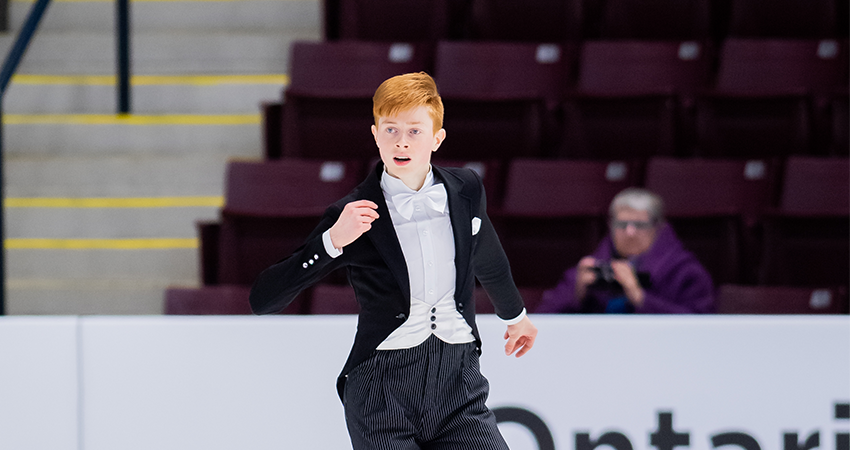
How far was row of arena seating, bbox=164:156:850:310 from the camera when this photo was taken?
3.17 m

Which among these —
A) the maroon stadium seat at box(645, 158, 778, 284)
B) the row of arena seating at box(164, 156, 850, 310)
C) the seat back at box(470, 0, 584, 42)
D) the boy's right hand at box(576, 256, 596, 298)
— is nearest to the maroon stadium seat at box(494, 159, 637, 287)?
the row of arena seating at box(164, 156, 850, 310)

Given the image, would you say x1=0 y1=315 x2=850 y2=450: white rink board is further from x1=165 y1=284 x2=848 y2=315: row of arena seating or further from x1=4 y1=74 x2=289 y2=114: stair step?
x1=4 y1=74 x2=289 y2=114: stair step

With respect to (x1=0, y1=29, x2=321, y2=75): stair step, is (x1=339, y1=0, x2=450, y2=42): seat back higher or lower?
higher

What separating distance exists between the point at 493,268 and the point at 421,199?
179 mm

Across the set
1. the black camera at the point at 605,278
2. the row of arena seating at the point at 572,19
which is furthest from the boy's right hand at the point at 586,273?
the row of arena seating at the point at 572,19

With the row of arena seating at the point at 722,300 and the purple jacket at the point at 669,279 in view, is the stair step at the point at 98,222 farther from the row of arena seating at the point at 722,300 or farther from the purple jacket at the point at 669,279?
the purple jacket at the point at 669,279

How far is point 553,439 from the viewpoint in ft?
6.81

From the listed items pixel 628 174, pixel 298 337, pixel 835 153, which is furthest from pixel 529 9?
pixel 298 337

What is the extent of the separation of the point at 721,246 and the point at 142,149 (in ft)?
8.32

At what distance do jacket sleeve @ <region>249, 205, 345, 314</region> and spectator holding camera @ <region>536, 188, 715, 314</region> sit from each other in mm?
1395

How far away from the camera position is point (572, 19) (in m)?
4.18

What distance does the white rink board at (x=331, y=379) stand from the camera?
2.06m

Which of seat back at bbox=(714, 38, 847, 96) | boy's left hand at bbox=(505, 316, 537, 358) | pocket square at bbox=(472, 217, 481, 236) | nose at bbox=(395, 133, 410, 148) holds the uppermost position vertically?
seat back at bbox=(714, 38, 847, 96)

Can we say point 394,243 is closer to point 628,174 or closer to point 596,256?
point 596,256
